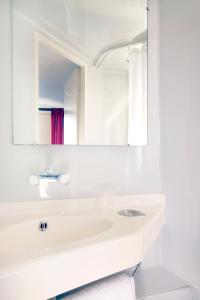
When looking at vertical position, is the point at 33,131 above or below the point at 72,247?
above

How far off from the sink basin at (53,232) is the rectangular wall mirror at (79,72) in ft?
1.21

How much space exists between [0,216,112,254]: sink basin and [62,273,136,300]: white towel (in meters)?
0.18

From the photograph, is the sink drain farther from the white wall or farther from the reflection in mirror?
the reflection in mirror

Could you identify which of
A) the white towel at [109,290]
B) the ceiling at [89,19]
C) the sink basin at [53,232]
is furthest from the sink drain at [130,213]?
the ceiling at [89,19]

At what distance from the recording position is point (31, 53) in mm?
1152

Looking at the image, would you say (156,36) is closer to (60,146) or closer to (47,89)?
(47,89)

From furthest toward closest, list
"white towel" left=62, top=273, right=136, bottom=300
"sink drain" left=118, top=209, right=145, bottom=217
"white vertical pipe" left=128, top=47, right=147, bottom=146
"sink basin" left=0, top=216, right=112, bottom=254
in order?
1. "white vertical pipe" left=128, top=47, right=147, bottom=146
2. "sink drain" left=118, top=209, right=145, bottom=217
3. "sink basin" left=0, top=216, right=112, bottom=254
4. "white towel" left=62, top=273, right=136, bottom=300

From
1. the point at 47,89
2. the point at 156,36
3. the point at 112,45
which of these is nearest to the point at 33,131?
the point at 47,89

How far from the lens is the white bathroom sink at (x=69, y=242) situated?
0.56m

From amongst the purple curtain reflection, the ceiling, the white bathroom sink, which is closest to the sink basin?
the white bathroom sink

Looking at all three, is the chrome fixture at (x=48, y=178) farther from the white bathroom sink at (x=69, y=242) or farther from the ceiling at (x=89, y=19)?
the ceiling at (x=89, y=19)

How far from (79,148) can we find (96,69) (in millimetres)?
413

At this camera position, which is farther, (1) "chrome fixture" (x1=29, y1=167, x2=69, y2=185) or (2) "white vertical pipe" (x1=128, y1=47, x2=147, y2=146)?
(2) "white vertical pipe" (x1=128, y1=47, x2=147, y2=146)

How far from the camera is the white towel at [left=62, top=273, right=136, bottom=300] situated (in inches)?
30.9
